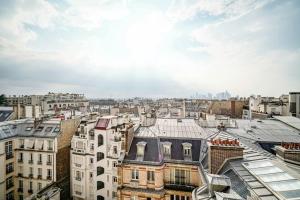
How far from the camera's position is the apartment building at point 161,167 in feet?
78.9

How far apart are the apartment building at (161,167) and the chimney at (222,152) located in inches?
201

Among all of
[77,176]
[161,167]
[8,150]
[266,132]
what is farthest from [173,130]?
[8,150]

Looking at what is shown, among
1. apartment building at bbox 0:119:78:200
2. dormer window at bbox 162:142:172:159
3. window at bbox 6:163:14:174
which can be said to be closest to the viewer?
dormer window at bbox 162:142:172:159

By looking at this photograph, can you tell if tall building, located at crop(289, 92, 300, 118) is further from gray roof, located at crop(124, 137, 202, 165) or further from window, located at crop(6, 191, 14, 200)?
window, located at crop(6, 191, 14, 200)

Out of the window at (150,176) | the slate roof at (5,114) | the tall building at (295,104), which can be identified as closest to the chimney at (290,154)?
the window at (150,176)

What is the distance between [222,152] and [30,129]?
3506 cm

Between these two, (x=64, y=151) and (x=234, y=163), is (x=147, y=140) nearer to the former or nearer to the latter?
(x=234, y=163)

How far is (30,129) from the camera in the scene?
38906mm

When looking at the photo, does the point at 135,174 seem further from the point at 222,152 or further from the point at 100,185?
the point at 100,185

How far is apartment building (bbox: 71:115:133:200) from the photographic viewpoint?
110 ft

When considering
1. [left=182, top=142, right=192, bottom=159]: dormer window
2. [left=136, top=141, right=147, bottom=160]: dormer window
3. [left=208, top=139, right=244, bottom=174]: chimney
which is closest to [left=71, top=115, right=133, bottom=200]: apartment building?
[left=136, top=141, right=147, bottom=160]: dormer window

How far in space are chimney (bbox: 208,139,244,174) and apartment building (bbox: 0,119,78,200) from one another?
27840mm

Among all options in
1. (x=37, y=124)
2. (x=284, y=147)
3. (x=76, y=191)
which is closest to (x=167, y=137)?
(x=284, y=147)

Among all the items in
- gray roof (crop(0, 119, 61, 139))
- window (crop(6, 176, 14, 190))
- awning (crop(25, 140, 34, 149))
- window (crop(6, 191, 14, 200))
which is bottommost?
window (crop(6, 191, 14, 200))
